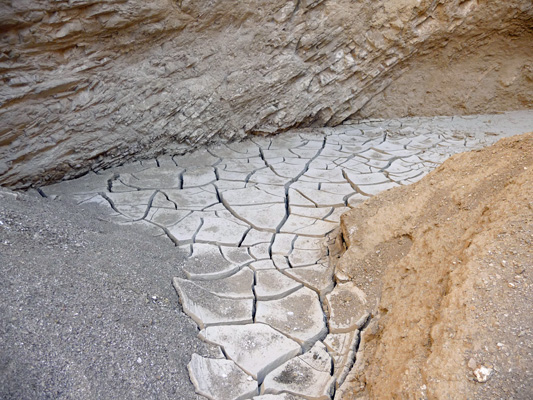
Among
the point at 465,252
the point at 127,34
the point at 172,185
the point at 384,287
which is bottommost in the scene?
the point at 172,185

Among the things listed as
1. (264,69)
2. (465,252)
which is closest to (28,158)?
(264,69)

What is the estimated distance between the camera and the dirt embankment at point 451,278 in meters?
1.36

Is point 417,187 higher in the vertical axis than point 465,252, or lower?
lower

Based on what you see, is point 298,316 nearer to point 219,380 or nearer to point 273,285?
point 273,285

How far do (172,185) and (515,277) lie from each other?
271 centimetres

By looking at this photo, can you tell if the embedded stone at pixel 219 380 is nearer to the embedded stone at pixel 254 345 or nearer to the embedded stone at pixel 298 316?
the embedded stone at pixel 254 345

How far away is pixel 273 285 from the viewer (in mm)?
2500

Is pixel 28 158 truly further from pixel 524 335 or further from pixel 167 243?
pixel 524 335

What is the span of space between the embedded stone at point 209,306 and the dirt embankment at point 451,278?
21.9 inches

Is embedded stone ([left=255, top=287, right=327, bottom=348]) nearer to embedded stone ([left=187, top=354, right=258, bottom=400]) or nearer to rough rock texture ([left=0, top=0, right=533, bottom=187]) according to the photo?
embedded stone ([left=187, top=354, right=258, bottom=400])

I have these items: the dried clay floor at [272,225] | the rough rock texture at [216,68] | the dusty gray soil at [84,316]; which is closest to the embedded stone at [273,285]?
the dried clay floor at [272,225]

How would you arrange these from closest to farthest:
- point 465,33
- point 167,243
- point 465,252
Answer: point 465,252 → point 167,243 → point 465,33

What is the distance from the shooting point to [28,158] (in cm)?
346

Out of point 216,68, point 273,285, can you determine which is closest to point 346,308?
point 273,285
